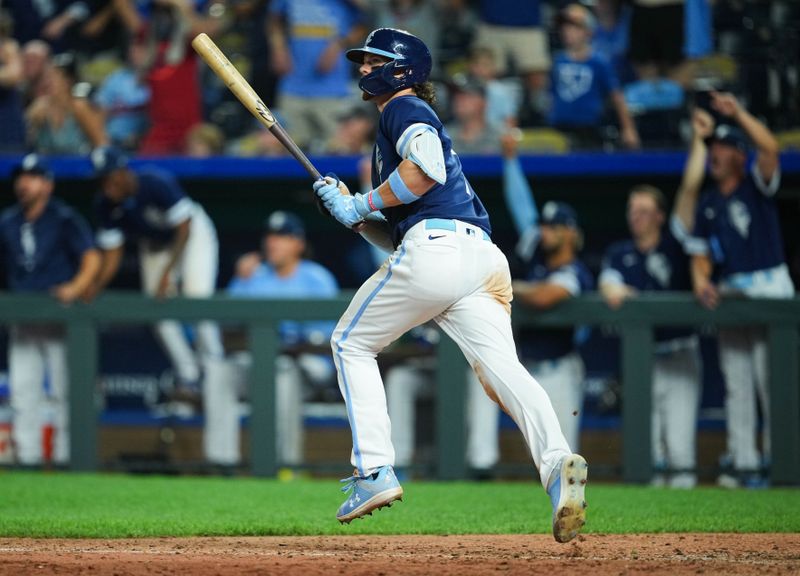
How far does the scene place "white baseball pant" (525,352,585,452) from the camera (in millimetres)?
7566

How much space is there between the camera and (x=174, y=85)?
10.0 metres

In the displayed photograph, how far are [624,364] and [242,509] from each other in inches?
102

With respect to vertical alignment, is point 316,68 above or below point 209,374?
above

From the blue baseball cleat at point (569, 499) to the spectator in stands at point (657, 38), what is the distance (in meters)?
5.37

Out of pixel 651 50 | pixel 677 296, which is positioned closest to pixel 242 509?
pixel 677 296

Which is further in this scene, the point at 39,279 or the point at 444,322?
the point at 39,279

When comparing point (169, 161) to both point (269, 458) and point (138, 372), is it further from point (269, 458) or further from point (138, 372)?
point (269, 458)

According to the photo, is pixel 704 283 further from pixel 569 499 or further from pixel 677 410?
pixel 569 499

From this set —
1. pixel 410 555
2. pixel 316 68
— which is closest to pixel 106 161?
pixel 316 68

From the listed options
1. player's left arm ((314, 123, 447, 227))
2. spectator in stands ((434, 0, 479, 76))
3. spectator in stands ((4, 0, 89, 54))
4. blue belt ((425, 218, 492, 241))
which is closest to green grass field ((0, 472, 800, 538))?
blue belt ((425, 218, 492, 241))

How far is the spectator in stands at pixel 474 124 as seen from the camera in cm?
924

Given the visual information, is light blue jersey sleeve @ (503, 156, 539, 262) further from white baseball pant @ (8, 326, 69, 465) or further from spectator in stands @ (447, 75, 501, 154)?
white baseball pant @ (8, 326, 69, 465)

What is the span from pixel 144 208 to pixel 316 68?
181cm

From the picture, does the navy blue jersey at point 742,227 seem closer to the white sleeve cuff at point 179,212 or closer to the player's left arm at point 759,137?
the player's left arm at point 759,137
